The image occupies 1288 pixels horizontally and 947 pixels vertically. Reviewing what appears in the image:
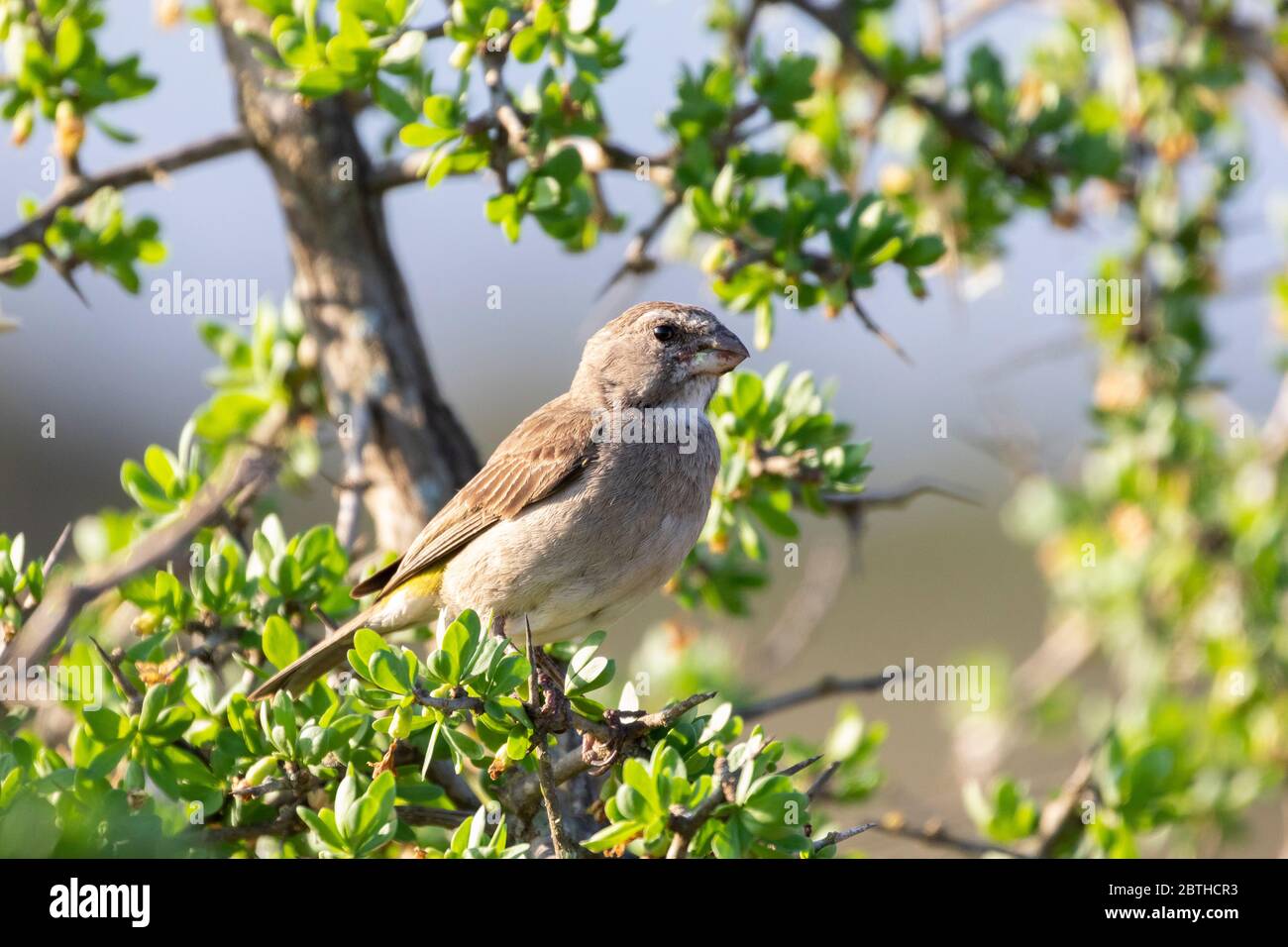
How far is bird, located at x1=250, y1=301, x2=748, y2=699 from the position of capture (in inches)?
146

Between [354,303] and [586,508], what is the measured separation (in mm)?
1192

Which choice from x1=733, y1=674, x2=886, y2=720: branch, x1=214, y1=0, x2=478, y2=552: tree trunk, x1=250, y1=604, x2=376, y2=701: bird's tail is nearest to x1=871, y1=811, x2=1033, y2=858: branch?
x1=733, y1=674, x2=886, y2=720: branch

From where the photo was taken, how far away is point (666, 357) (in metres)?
4.12

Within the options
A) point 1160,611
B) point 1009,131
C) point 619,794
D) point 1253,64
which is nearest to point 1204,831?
point 1160,611

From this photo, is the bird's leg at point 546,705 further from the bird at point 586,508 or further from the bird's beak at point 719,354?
the bird's beak at point 719,354

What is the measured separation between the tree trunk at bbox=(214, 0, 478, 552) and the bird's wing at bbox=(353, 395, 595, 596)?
0.36 meters

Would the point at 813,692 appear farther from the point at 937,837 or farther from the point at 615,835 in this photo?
the point at 615,835

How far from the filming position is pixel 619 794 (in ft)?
8.59

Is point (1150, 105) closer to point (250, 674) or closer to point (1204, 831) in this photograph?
point (1204, 831)

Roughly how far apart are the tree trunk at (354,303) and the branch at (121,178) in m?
0.10

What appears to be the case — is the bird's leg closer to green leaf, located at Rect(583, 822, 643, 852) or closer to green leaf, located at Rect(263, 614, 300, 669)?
green leaf, located at Rect(583, 822, 643, 852)

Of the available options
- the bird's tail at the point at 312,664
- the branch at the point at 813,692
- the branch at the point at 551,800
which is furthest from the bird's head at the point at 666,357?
the branch at the point at 551,800

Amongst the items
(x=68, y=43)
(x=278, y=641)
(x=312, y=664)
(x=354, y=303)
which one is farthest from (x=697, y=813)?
(x=68, y=43)

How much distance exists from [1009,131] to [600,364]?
1.69m
